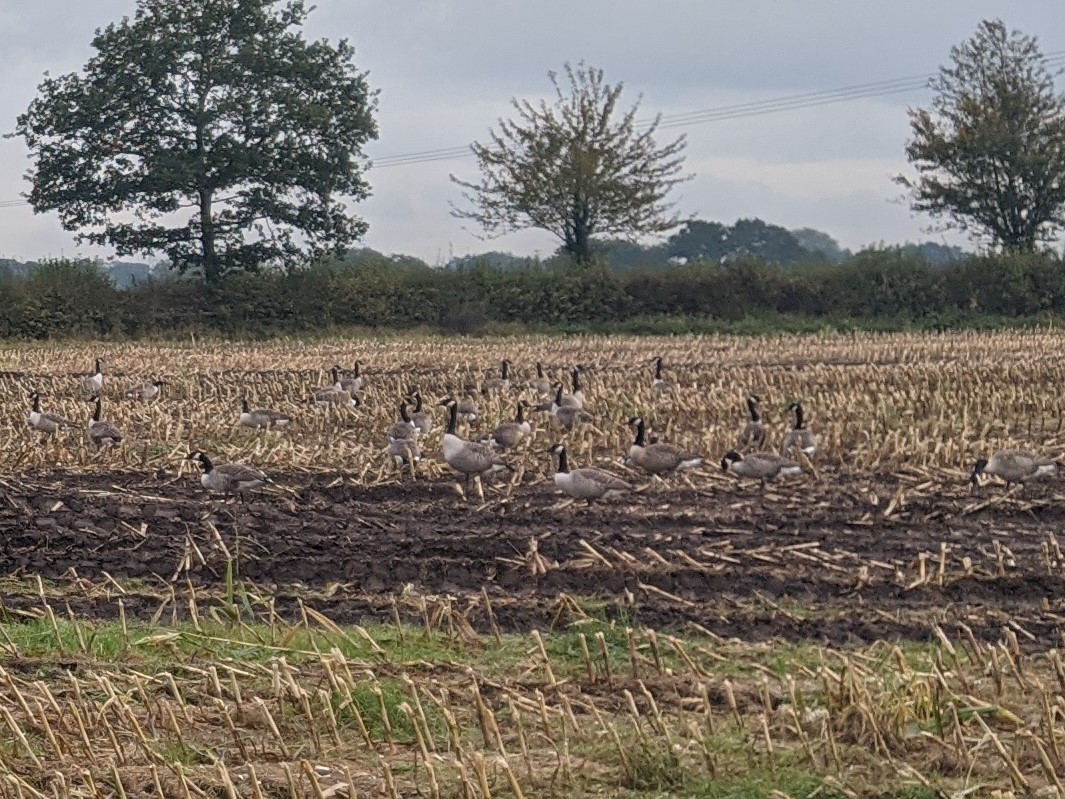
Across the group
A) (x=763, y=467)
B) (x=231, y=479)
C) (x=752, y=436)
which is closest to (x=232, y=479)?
(x=231, y=479)

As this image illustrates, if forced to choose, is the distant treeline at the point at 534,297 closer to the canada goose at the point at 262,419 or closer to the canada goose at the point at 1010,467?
the canada goose at the point at 262,419

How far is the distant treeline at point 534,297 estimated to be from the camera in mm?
52219

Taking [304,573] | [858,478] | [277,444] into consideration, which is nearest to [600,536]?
[304,573]

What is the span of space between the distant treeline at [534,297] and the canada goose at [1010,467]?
117 ft

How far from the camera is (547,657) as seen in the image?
9.13 meters

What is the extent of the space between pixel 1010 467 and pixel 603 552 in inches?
198

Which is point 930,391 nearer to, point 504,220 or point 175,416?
point 175,416

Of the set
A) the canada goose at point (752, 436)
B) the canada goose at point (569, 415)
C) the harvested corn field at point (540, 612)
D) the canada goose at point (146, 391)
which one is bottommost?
the harvested corn field at point (540, 612)

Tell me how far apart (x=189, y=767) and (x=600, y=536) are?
Answer: 6.33 metres

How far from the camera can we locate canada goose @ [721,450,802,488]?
A: 16.1 meters

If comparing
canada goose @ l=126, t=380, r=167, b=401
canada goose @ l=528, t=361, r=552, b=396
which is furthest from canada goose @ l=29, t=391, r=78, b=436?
canada goose @ l=528, t=361, r=552, b=396

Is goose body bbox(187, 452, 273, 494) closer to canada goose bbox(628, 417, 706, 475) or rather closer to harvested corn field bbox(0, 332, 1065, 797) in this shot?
harvested corn field bbox(0, 332, 1065, 797)

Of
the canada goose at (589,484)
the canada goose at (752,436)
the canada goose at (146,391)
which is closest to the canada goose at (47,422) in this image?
the canada goose at (146,391)

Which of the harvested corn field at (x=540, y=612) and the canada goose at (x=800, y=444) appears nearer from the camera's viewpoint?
the harvested corn field at (x=540, y=612)
